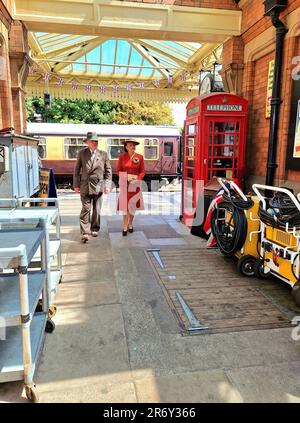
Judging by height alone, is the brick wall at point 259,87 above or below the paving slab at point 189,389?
above

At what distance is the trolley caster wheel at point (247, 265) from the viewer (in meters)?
4.32

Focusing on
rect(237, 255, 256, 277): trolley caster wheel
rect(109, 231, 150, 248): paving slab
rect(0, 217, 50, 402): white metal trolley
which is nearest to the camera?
rect(0, 217, 50, 402): white metal trolley

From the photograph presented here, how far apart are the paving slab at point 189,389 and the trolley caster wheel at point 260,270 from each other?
191cm

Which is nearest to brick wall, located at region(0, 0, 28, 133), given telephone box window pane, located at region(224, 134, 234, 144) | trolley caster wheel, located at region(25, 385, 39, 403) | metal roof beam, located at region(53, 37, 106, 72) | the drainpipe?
metal roof beam, located at region(53, 37, 106, 72)

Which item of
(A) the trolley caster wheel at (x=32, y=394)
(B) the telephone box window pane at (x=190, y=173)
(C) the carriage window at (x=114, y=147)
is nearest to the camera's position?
(A) the trolley caster wheel at (x=32, y=394)

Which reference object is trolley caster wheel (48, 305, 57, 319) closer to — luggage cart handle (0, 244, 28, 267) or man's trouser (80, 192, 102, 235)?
luggage cart handle (0, 244, 28, 267)

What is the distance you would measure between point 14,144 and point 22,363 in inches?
139

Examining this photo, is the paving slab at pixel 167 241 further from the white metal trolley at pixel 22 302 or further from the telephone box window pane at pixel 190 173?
the white metal trolley at pixel 22 302

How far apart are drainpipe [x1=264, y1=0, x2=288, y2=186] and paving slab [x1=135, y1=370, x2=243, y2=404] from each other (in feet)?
13.1

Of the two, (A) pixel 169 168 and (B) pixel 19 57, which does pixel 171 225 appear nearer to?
(B) pixel 19 57

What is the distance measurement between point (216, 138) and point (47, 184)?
3.33m

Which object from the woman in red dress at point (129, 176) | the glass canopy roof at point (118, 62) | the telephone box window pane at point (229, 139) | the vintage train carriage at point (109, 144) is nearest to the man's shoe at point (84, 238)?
the woman in red dress at point (129, 176)

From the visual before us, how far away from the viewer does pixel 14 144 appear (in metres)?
4.92

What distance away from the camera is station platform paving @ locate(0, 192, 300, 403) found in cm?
231
